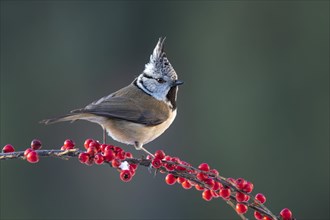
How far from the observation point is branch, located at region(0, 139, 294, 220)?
2.22 metres

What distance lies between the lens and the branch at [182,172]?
7.29ft

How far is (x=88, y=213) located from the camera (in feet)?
31.7

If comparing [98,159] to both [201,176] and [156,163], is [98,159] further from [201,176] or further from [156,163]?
[201,176]

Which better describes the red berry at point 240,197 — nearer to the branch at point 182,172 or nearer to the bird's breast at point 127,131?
the branch at point 182,172

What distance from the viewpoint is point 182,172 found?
92.0 inches

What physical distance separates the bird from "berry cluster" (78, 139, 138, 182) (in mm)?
847

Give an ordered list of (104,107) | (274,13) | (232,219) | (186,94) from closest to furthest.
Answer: (104,107) → (232,219) → (186,94) → (274,13)

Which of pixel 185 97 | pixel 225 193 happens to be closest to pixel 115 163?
pixel 225 193

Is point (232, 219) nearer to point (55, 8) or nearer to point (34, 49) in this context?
point (34, 49)

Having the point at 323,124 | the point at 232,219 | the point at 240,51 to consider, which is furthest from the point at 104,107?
the point at 240,51

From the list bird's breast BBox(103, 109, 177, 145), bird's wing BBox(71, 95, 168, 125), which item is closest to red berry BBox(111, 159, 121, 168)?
bird's wing BBox(71, 95, 168, 125)

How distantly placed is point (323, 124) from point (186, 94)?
2469 millimetres

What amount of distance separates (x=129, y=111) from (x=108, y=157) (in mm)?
1464

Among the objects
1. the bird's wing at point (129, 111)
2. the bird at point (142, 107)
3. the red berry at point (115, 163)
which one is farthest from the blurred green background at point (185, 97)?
the red berry at point (115, 163)
